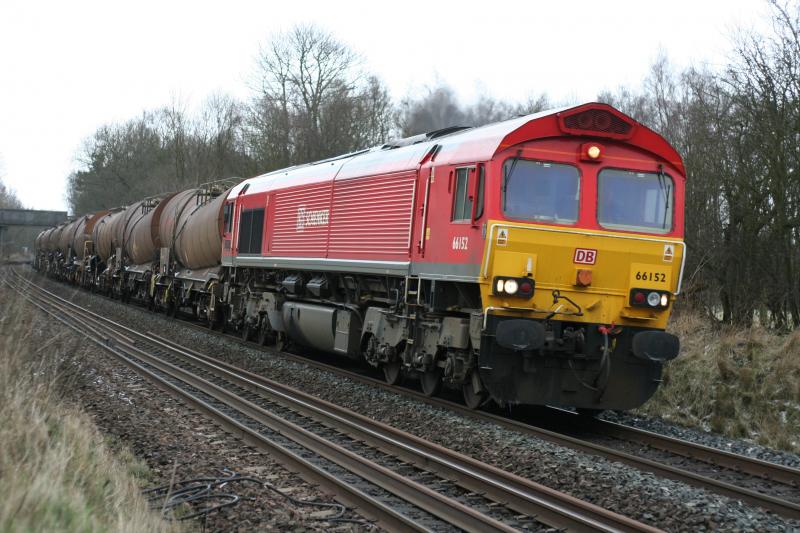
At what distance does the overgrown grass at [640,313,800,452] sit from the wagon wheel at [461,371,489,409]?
289cm

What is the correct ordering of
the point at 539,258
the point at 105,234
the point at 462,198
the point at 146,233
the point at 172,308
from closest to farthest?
the point at 539,258
the point at 462,198
the point at 172,308
the point at 146,233
the point at 105,234

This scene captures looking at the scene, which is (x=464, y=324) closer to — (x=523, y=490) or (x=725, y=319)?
(x=523, y=490)

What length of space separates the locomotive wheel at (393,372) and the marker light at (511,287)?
3780 mm

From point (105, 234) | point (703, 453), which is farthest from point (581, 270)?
point (105, 234)

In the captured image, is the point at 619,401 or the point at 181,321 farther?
the point at 181,321

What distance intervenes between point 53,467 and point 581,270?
21.2 feet

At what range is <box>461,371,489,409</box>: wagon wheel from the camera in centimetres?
1083

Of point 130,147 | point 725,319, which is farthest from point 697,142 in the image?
point 130,147

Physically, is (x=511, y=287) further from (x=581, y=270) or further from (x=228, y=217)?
(x=228, y=217)

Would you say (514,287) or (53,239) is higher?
(53,239)

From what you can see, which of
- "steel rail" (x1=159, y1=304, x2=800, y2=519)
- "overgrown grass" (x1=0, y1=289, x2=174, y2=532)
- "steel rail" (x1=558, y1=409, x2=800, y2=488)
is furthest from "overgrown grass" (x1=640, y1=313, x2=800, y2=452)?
"overgrown grass" (x1=0, y1=289, x2=174, y2=532)

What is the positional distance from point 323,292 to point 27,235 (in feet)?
298

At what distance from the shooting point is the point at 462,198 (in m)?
10.7

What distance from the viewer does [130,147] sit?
70812mm
